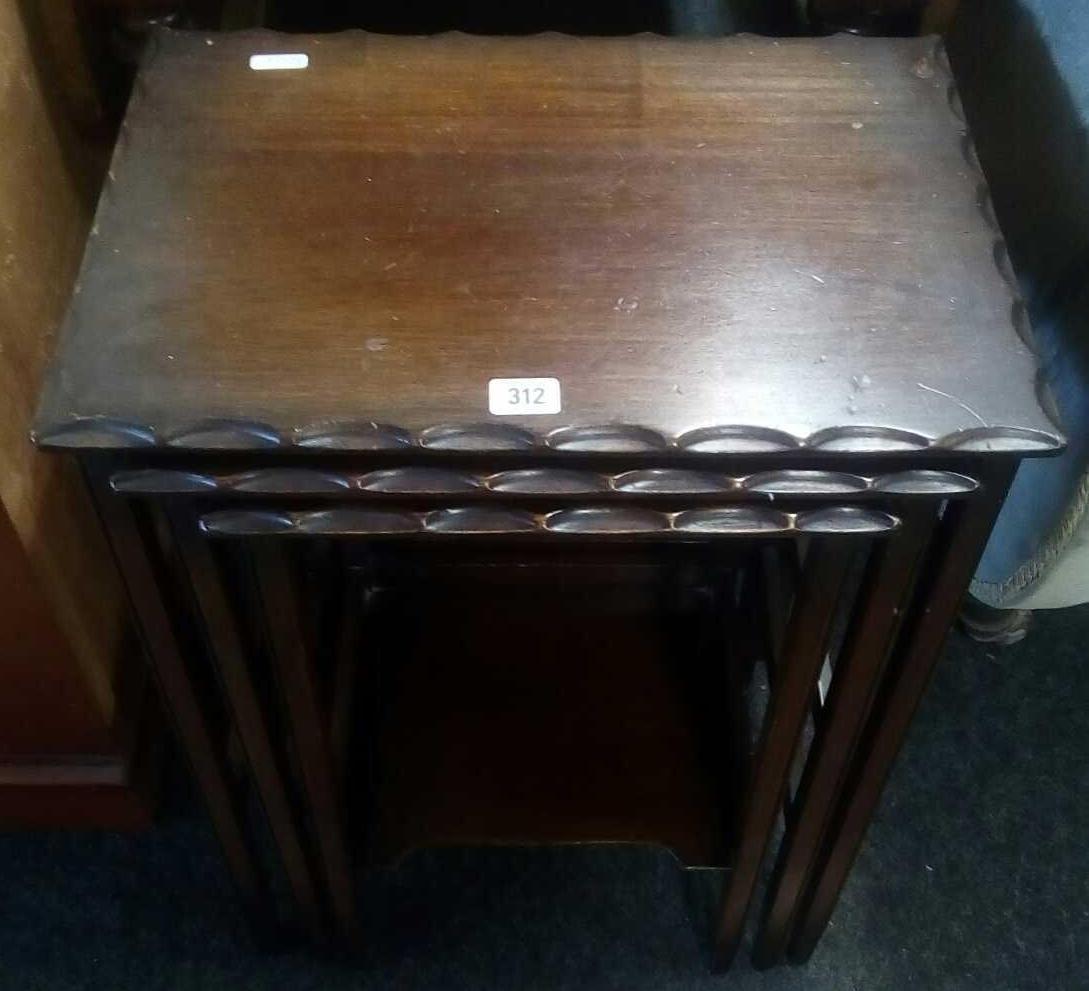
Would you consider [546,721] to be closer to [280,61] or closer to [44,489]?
[44,489]

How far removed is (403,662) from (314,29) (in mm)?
467

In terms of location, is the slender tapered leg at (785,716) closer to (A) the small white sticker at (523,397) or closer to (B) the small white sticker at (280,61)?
(A) the small white sticker at (523,397)

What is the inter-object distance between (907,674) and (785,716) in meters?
0.07

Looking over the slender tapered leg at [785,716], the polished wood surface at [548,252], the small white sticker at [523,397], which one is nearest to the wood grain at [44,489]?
the polished wood surface at [548,252]

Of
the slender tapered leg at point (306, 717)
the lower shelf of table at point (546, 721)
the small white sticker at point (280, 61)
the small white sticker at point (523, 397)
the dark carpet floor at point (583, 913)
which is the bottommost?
the dark carpet floor at point (583, 913)

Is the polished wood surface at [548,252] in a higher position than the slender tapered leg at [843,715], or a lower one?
higher

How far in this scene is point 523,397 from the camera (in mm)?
558

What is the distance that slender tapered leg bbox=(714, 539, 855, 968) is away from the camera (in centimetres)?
63

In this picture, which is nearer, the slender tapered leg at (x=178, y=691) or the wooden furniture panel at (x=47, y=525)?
the slender tapered leg at (x=178, y=691)

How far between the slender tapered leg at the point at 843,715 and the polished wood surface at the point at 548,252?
0.30 feet

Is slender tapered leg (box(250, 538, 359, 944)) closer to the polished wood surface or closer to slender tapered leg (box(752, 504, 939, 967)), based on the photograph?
the polished wood surface

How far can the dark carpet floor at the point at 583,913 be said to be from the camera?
37.9 inches

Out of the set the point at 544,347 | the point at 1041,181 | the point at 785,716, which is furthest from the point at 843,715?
the point at 1041,181

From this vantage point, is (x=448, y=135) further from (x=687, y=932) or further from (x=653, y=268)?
Answer: (x=687, y=932)
